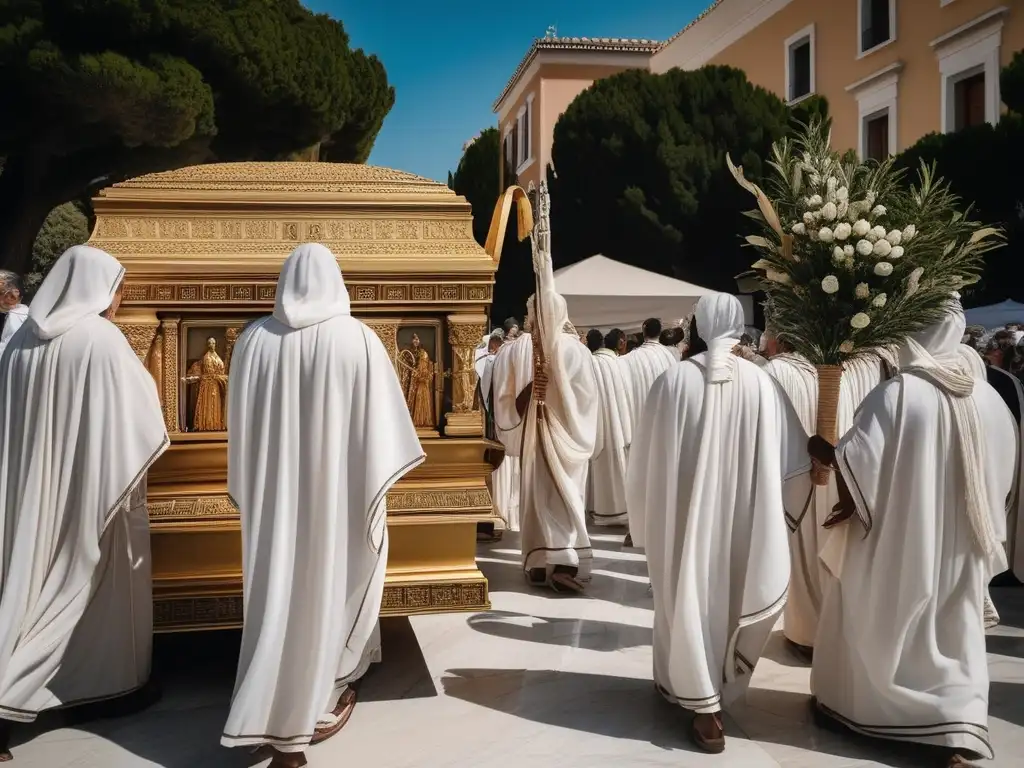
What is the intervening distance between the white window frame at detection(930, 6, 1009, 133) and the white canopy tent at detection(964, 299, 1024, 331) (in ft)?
13.8

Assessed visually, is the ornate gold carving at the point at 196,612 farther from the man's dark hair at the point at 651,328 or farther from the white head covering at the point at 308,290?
the man's dark hair at the point at 651,328

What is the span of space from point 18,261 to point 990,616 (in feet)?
46.9

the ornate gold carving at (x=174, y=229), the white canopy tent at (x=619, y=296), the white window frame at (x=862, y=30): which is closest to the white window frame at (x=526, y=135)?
the white window frame at (x=862, y=30)

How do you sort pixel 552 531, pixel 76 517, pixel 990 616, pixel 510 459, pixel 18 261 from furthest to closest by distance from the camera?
pixel 18 261
pixel 510 459
pixel 552 531
pixel 990 616
pixel 76 517

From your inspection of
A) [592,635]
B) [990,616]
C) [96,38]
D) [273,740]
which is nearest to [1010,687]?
[990,616]

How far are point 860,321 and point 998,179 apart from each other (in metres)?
12.4

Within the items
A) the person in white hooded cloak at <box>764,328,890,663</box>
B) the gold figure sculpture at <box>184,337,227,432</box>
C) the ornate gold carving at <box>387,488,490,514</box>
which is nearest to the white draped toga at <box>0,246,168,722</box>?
the gold figure sculpture at <box>184,337,227,432</box>

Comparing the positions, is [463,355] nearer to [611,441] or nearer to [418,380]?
[418,380]

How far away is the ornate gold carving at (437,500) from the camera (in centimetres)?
426

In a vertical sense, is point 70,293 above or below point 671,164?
below

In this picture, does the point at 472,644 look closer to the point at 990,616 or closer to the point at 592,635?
the point at 592,635

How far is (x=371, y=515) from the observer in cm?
332

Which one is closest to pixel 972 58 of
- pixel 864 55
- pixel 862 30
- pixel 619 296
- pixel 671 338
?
pixel 864 55

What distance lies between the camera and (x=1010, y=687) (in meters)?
4.12
